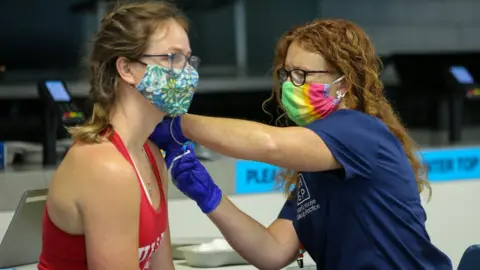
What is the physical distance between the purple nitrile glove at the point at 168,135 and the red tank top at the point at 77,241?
0.27m

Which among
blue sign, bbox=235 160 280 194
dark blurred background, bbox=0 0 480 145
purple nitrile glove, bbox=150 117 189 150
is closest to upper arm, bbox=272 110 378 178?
purple nitrile glove, bbox=150 117 189 150

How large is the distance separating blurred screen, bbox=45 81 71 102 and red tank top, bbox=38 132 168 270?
70.9 inches

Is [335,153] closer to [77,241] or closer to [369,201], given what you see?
[369,201]

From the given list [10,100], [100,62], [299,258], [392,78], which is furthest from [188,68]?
[392,78]

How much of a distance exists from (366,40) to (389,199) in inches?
16.4

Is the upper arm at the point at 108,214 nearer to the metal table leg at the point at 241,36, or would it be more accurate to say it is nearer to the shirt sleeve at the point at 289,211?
the shirt sleeve at the point at 289,211

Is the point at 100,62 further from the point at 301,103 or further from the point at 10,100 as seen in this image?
the point at 10,100

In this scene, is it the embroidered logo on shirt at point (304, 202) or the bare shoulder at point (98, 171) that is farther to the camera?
the embroidered logo on shirt at point (304, 202)

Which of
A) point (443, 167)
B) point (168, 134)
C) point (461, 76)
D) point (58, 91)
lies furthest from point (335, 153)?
point (461, 76)

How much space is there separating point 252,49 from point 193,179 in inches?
147

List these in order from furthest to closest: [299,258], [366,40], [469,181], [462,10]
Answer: [462,10]
[469,181]
[299,258]
[366,40]

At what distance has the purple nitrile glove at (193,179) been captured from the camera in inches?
87.9

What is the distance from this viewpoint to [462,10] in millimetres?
6156

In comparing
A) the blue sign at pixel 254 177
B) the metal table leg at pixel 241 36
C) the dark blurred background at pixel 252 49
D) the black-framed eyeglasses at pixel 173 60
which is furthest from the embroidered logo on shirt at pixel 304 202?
the metal table leg at pixel 241 36
